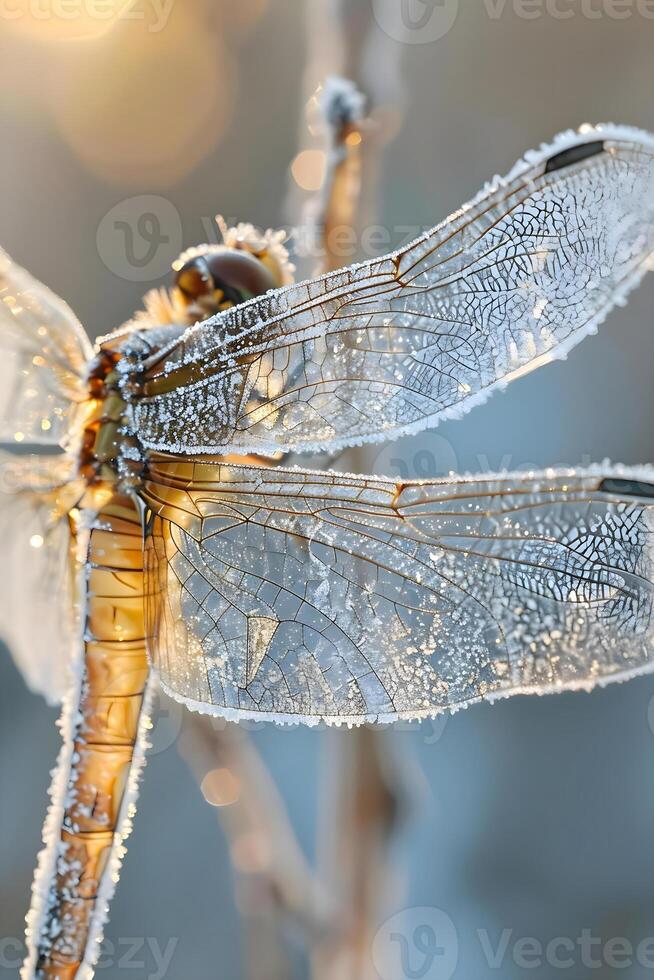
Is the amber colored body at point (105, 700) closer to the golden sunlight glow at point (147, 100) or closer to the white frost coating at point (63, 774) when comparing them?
the white frost coating at point (63, 774)

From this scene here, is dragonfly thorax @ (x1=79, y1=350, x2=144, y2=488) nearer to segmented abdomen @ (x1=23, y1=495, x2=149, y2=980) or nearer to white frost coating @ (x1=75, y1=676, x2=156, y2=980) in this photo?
segmented abdomen @ (x1=23, y1=495, x2=149, y2=980)

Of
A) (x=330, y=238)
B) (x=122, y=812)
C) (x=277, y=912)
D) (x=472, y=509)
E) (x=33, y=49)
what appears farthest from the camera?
(x=33, y=49)

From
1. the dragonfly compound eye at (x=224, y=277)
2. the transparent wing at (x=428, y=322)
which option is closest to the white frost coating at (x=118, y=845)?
the transparent wing at (x=428, y=322)

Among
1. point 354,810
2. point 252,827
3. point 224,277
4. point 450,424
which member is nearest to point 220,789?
point 252,827

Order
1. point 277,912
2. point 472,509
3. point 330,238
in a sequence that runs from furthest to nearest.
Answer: point 277,912 < point 330,238 < point 472,509

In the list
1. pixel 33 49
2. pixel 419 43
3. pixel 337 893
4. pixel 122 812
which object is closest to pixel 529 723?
pixel 337 893

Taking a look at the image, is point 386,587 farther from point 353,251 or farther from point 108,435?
point 353,251

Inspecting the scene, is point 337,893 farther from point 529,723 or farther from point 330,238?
point 529,723
